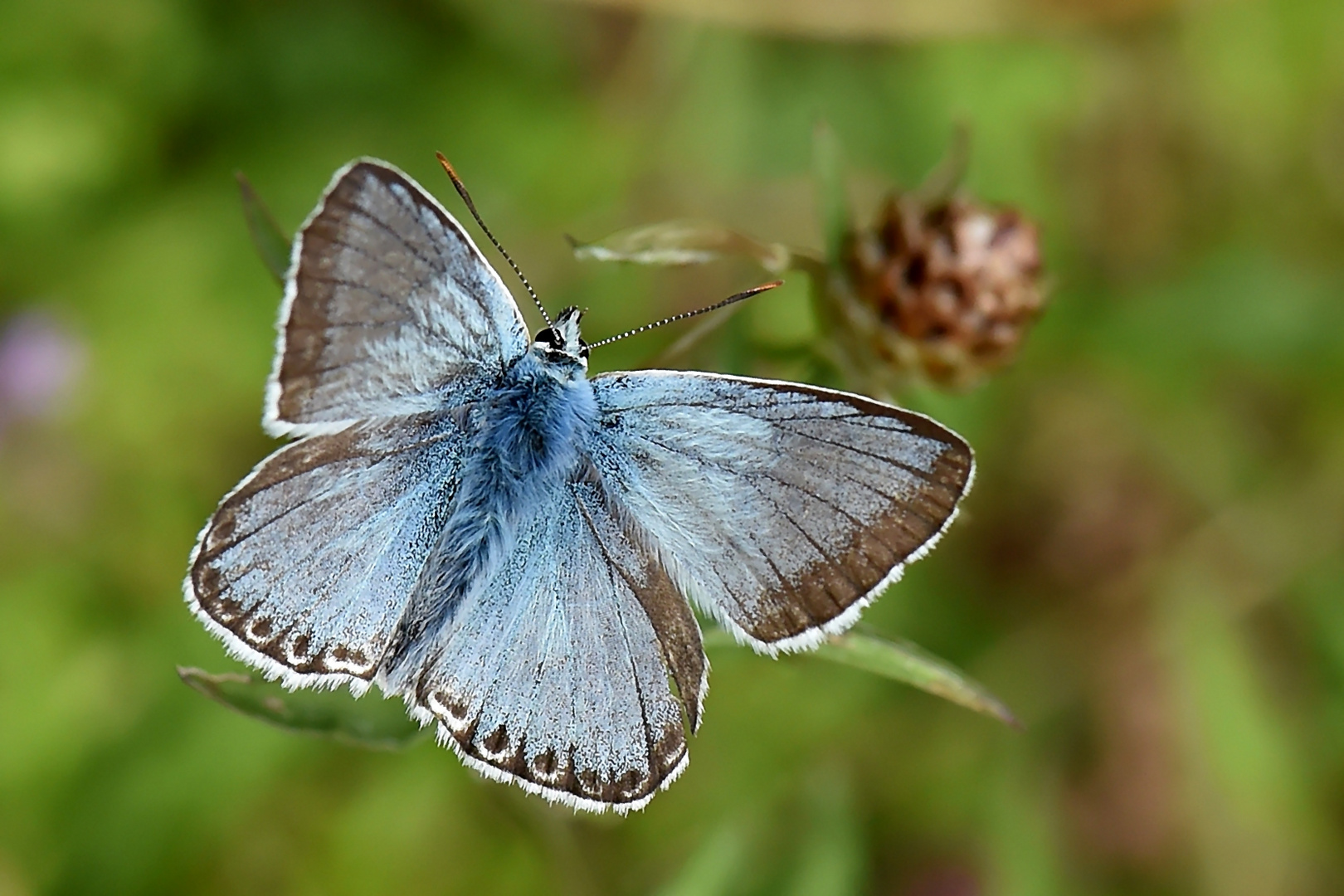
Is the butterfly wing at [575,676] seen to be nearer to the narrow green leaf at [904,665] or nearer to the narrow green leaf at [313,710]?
the narrow green leaf at [313,710]

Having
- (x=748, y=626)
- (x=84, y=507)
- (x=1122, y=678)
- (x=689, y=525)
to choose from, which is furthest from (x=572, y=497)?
(x=1122, y=678)

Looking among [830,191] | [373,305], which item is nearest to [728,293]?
[830,191]

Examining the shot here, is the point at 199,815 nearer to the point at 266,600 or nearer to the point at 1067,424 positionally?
the point at 266,600

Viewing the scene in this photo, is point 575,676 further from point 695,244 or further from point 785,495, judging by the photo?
point 695,244

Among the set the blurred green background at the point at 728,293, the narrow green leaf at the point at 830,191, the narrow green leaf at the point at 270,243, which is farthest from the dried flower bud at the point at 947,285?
the narrow green leaf at the point at 270,243

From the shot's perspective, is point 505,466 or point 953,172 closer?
point 505,466

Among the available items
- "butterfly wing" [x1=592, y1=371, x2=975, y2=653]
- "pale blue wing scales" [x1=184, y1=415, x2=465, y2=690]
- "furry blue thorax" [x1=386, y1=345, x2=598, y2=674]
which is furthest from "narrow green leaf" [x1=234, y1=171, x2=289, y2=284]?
"butterfly wing" [x1=592, y1=371, x2=975, y2=653]
